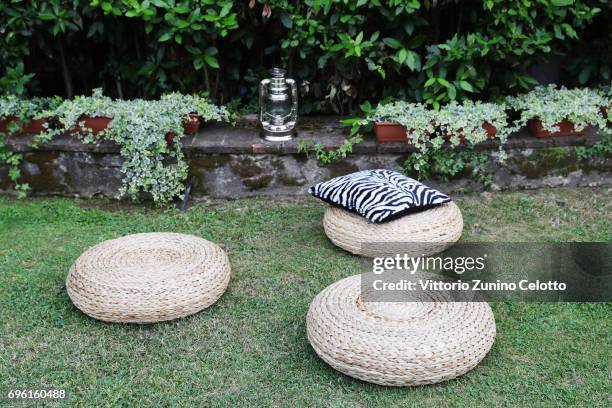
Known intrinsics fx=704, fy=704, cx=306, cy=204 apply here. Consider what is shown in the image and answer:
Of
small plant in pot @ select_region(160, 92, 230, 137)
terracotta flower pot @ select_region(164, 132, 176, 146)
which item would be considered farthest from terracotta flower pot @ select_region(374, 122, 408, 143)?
terracotta flower pot @ select_region(164, 132, 176, 146)

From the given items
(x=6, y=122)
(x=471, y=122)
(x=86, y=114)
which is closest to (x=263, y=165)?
(x=86, y=114)

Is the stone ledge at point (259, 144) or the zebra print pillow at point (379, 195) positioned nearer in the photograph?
the zebra print pillow at point (379, 195)

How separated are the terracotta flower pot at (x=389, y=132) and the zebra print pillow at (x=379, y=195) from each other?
555mm

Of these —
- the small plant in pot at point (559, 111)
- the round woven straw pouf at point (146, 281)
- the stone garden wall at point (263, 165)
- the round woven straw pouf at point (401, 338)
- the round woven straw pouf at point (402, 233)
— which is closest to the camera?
the round woven straw pouf at point (401, 338)

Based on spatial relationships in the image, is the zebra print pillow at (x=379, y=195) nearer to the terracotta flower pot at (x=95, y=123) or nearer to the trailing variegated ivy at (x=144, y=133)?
the trailing variegated ivy at (x=144, y=133)

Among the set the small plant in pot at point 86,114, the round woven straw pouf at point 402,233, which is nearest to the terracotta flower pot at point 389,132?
the round woven straw pouf at point 402,233

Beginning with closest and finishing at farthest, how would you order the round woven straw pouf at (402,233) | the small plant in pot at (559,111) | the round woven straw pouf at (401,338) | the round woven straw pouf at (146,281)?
the round woven straw pouf at (401,338), the round woven straw pouf at (146,281), the round woven straw pouf at (402,233), the small plant in pot at (559,111)

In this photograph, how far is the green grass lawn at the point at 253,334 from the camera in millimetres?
2879

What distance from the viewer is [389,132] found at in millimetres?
4734

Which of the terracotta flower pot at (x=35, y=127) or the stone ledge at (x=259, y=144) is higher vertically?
the terracotta flower pot at (x=35, y=127)

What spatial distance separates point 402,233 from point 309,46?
1777mm

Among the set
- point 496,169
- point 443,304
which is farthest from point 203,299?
point 496,169

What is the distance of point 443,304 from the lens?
3035 millimetres

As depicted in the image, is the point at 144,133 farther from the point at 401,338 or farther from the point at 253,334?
the point at 401,338
